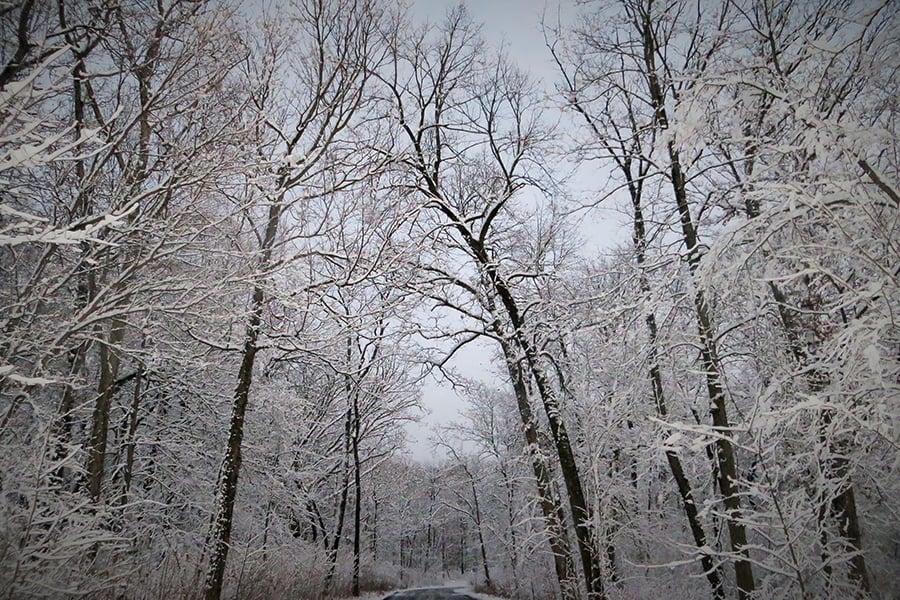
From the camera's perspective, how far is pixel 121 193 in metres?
3.84

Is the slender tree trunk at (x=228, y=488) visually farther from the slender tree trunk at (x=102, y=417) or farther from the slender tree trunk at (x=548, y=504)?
the slender tree trunk at (x=548, y=504)

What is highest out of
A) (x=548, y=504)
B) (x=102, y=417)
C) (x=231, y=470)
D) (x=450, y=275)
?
(x=450, y=275)

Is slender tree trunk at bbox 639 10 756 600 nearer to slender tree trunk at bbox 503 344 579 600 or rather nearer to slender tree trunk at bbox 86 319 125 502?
slender tree trunk at bbox 503 344 579 600

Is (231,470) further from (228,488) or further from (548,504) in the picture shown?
(548,504)

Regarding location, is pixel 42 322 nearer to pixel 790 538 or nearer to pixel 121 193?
pixel 121 193

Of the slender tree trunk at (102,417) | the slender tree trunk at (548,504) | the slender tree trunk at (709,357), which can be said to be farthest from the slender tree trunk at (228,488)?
the slender tree trunk at (709,357)

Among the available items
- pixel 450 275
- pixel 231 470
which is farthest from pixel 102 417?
pixel 450 275

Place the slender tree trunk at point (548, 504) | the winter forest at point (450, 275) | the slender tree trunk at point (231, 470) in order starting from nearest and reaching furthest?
the winter forest at point (450, 275), the slender tree trunk at point (231, 470), the slender tree trunk at point (548, 504)

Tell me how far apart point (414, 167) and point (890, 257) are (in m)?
7.16

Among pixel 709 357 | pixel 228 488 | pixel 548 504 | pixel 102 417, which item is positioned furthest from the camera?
pixel 548 504

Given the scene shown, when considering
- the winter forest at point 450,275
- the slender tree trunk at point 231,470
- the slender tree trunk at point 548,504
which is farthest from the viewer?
the slender tree trunk at point 548,504

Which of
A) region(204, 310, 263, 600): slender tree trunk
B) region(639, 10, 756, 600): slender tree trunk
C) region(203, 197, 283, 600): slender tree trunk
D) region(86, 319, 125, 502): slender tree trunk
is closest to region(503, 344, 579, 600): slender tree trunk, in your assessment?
region(639, 10, 756, 600): slender tree trunk

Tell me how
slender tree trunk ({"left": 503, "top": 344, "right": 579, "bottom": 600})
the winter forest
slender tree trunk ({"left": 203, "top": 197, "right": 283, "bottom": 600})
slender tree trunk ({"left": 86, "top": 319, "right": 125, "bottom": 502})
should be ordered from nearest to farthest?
the winter forest
slender tree trunk ({"left": 203, "top": 197, "right": 283, "bottom": 600})
slender tree trunk ({"left": 503, "top": 344, "right": 579, "bottom": 600})
slender tree trunk ({"left": 86, "top": 319, "right": 125, "bottom": 502})

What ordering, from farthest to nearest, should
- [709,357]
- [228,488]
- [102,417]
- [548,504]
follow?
[548,504]
[102,417]
[228,488]
[709,357]
